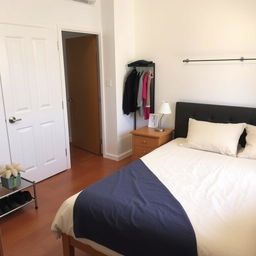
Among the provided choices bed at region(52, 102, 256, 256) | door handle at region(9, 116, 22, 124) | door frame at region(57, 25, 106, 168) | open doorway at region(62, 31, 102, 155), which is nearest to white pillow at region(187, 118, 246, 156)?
bed at region(52, 102, 256, 256)

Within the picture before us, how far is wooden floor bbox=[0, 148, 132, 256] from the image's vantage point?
2252 millimetres

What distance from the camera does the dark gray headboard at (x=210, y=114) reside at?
3135 millimetres

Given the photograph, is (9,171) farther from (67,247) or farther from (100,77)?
(100,77)

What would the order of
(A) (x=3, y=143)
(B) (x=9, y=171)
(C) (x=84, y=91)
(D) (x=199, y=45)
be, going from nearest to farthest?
(B) (x=9, y=171), (A) (x=3, y=143), (D) (x=199, y=45), (C) (x=84, y=91)

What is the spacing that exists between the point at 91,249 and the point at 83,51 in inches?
127

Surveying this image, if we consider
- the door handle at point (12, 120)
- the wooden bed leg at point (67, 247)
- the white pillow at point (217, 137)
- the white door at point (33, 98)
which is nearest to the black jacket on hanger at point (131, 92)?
the white door at point (33, 98)

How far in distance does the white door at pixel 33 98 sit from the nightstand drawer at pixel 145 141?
106 cm

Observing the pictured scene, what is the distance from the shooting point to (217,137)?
2.98 m

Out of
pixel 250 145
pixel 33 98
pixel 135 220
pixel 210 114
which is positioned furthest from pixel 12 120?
pixel 250 145

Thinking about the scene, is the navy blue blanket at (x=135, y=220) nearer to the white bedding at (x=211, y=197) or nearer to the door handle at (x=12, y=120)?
the white bedding at (x=211, y=197)

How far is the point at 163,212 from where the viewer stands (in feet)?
5.60

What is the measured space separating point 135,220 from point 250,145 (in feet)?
5.93

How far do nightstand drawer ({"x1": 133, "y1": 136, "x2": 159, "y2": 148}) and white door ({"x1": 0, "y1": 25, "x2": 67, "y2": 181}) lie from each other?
3.48 ft

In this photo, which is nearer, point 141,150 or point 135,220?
point 135,220
